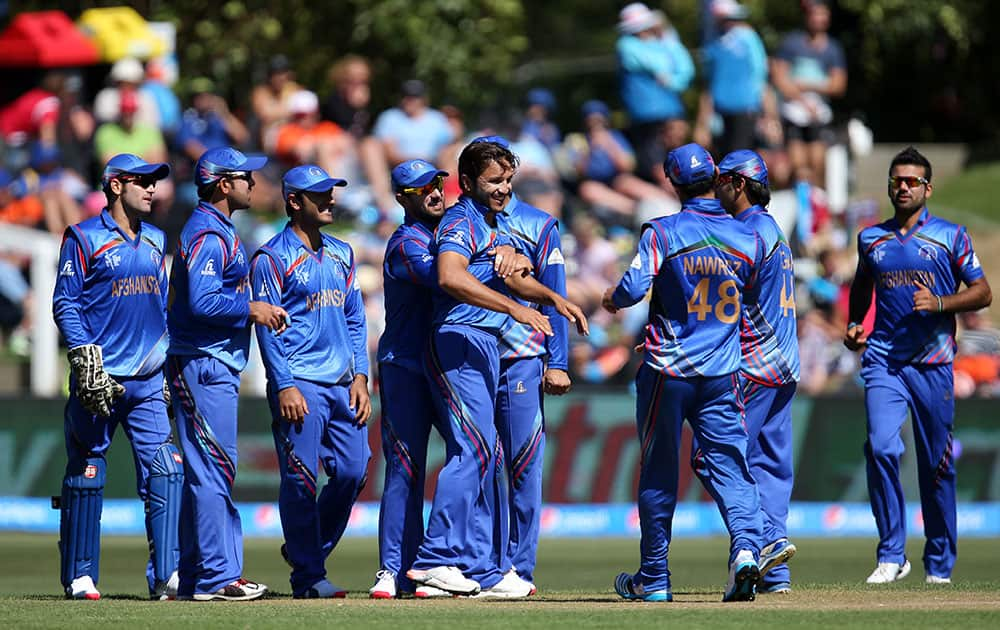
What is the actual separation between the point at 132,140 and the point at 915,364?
12053mm

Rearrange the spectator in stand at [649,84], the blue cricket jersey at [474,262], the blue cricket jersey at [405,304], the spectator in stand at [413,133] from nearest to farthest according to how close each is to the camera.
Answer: the blue cricket jersey at [474,262], the blue cricket jersey at [405,304], the spectator in stand at [413,133], the spectator in stand at [649,84]

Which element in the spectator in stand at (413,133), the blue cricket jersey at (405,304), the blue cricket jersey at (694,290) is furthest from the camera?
the spectator in stand at (413,133)

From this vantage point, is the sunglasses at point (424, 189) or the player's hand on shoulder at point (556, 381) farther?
the sunglasses at point (424, 189)

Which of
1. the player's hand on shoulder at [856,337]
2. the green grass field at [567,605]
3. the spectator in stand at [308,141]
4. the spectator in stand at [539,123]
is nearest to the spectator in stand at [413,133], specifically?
the spectator in stand at [308,141]

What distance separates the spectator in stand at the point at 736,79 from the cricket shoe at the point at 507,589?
12.3 m

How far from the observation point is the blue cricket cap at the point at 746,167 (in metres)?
11.3

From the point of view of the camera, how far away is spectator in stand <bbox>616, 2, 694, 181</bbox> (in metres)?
22.6

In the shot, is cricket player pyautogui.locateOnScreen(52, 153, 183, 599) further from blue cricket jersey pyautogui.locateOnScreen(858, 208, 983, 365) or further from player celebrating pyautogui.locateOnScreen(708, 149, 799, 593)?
blue cricket jersey pyautogui.locateOnScreen(858, 208, 983, 365)

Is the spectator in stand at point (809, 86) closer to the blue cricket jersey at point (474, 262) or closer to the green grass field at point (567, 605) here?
the green grass field at point (567, 605)

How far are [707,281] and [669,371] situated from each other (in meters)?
0.54

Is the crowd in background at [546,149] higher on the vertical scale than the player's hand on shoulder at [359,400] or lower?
higher

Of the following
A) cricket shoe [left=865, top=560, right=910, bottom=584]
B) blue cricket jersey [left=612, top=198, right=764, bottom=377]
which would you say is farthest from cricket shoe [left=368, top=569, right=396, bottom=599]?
cricket shoe [left=865, top=560, right=910, bottom=584]

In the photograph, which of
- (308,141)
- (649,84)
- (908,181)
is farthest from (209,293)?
(649,84)

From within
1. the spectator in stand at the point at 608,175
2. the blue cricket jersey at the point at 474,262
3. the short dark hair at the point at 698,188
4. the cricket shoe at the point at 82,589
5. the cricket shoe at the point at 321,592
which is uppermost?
the spectator in stand at the point at 608,175
